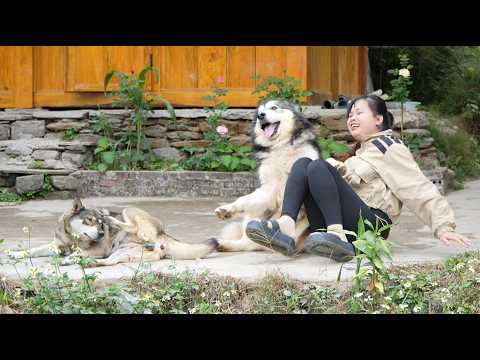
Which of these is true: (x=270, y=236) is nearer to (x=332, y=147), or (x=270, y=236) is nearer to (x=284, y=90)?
(x=332, y=147)

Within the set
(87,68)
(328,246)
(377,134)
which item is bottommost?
(328,246)

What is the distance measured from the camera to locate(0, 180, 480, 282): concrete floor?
14.5 feet

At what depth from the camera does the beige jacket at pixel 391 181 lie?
4.78 metres

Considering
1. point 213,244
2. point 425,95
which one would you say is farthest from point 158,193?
point 425,95

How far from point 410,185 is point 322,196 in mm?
590

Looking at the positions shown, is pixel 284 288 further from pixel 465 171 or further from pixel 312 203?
pixel 465 171

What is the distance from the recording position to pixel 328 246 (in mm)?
4418

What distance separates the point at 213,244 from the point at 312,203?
723 mm

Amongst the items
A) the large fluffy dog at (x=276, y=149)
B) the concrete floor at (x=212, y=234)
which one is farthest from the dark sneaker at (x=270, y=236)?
the large fluffy dog at (x=276, y=149)

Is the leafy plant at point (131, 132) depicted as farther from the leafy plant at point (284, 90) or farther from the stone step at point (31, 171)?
the leafy plant at point (284, 90)

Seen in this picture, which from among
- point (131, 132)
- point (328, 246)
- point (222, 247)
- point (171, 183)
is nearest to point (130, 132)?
point (131, 132)

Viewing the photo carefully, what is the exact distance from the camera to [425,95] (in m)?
14.9
